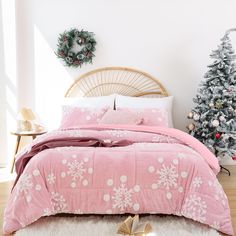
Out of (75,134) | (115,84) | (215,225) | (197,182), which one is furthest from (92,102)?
(215,225)

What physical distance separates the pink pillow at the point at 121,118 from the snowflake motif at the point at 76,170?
3.65ft

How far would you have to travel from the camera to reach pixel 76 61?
171 inches

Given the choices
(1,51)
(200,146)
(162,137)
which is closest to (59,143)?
(162,137)

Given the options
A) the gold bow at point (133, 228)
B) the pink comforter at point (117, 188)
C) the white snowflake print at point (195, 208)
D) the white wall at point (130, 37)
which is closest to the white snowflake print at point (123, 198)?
the pink comforter at point (117, 188)

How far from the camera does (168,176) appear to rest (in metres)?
2.41

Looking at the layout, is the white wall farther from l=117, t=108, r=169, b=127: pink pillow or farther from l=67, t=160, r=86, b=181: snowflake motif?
l=67, t=160, r=86, b=181: snowflake motif

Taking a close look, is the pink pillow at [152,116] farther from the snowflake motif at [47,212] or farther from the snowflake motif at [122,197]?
the snowflake motif at [47,212]

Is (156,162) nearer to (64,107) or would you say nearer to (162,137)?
(162,137)

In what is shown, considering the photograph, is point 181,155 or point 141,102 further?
point 141,102

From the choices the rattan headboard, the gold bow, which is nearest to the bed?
the gold bow

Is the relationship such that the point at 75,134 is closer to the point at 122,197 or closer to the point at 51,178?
the point at 51,178

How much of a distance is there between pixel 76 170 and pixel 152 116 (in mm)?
1454

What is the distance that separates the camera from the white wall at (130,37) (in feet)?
14.0

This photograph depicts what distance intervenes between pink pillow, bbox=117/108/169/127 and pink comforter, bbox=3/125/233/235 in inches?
43.2
